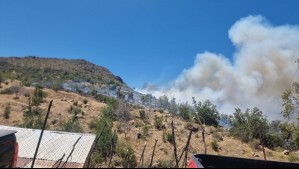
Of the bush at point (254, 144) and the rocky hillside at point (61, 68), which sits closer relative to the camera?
the bush at point (254, 144)

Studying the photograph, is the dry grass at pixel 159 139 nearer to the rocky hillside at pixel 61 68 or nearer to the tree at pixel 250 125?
the tree at pixel 250 125

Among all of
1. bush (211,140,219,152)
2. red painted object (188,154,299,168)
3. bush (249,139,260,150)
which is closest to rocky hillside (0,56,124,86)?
bush (249,139,260,150)

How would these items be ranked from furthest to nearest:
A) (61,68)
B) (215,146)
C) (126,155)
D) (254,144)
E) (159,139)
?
(61,68)
(254,144)
(159,139)
(215,146)
(126,155)

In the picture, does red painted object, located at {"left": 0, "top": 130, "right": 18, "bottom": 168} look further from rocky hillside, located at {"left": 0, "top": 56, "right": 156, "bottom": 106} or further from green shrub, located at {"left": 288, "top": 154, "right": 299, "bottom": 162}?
rocky hillside, located at {"left": 0, "top": 56, "right": 156, "bottom": 106}

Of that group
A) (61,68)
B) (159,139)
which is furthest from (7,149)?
(61,68)

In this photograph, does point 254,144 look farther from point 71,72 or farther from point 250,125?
point 71,72

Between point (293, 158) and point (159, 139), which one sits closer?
point (293, 158)

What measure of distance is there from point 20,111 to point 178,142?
68.6 feet

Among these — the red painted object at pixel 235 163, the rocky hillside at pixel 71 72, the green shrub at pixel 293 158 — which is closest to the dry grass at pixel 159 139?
the green shrub at pixel 293 158

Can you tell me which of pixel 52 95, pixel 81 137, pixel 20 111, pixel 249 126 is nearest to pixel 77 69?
pixel 52 95

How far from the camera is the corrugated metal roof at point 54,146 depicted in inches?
645

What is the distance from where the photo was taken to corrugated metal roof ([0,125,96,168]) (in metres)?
16.4

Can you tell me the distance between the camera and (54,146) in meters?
17.7

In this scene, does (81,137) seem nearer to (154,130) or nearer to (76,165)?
(76,165)
